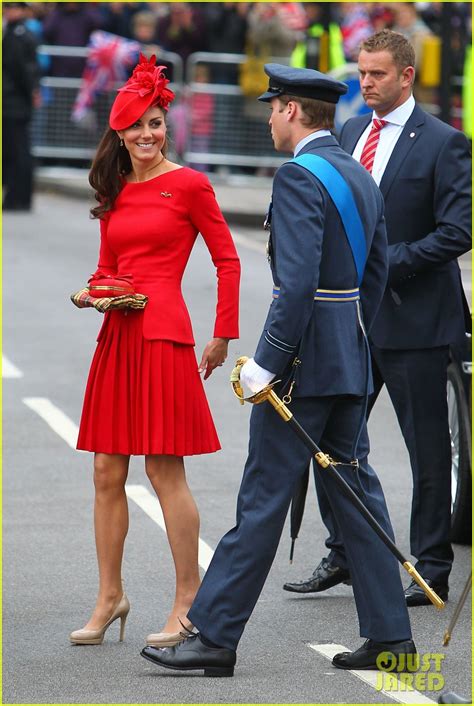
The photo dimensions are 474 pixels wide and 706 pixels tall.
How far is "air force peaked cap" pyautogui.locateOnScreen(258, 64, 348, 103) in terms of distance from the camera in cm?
534

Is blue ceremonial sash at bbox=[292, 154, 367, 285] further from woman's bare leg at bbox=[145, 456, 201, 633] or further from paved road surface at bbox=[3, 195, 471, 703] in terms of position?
paved road surface at bbox=[3, 195, 471, 703]

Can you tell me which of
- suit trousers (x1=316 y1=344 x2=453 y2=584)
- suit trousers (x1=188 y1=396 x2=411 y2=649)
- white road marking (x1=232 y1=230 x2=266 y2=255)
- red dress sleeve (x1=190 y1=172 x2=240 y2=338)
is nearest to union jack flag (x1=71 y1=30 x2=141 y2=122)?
white road marking (x1=232 y1=230 x2=266 y2=255)

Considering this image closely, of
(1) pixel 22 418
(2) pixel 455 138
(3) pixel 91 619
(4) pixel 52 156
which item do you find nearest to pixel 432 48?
(4) pixel 52 156

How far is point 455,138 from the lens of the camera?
645cm

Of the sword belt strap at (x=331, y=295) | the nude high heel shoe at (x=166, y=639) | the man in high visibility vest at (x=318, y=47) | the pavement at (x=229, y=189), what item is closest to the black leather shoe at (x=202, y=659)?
the nude high heel shoe at (x=166, y=639)

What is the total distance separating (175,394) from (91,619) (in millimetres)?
885

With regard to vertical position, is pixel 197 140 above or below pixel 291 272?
below

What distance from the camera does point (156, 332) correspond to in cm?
569

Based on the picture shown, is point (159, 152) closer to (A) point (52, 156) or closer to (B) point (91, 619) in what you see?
(B) point (91, 619)

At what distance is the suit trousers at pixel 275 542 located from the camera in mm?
5418

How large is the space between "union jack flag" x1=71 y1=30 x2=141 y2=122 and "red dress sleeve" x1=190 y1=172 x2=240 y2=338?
1553 cm

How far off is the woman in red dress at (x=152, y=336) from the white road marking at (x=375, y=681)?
515mm

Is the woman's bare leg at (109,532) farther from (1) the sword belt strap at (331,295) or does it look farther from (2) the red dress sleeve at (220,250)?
(1) the sword belt strap at (331,295)

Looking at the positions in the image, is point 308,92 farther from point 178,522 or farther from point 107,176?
point 178,522
